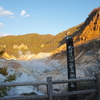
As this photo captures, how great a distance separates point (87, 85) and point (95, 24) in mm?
23718

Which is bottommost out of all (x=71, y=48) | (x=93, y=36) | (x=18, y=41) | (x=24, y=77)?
(x=24, y=77)

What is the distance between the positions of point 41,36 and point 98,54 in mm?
80687

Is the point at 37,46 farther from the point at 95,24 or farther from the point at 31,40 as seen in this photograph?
the point at 95,24

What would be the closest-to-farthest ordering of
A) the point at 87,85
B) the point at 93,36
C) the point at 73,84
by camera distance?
the point at 73,84, the point at 87,85, the point at 93,36

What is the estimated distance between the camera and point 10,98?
4195 millimetres

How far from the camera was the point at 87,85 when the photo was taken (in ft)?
23.2

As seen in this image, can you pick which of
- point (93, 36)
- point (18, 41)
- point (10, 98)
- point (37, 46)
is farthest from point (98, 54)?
point (18, 41)

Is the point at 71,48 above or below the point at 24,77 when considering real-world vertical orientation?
above

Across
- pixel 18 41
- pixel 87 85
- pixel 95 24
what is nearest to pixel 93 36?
pixel 95 24

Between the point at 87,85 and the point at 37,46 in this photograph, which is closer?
the point at 87,85

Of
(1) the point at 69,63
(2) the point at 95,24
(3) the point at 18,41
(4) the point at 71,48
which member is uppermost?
(3) the point at 18,41

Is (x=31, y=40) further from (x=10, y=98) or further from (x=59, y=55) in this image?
(x=10, y=98)

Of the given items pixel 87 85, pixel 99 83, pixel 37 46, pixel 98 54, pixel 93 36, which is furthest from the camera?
pixel 37 46

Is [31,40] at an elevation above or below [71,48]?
above
